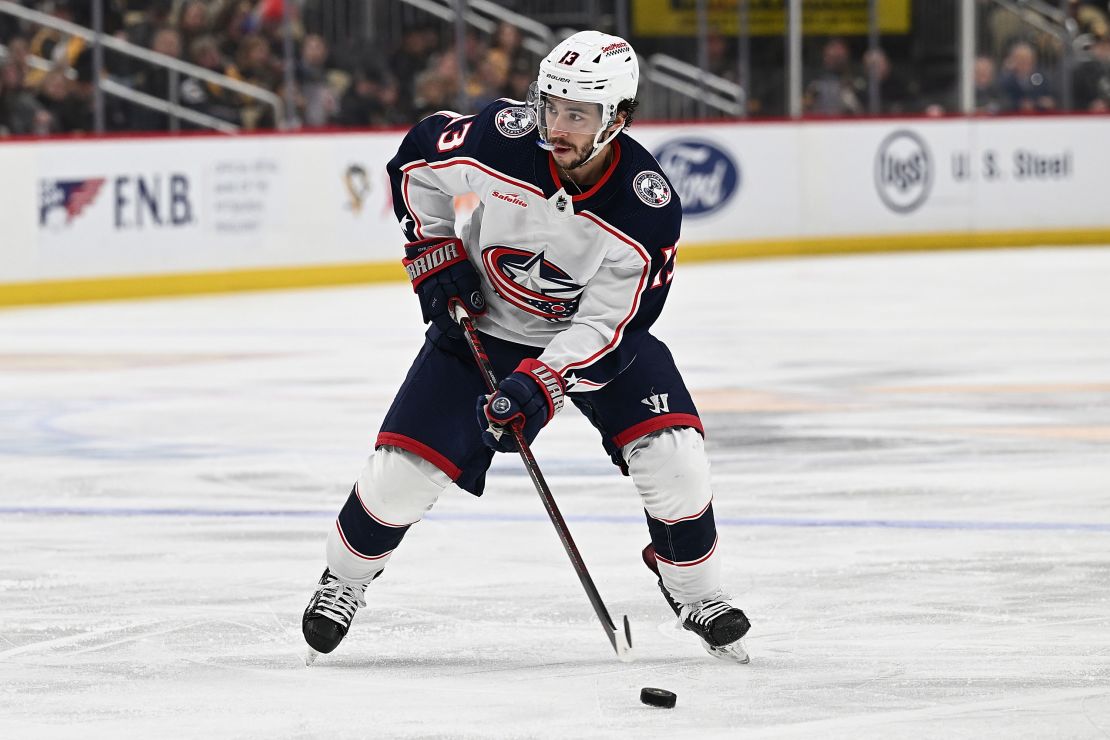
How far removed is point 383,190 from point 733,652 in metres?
9.85

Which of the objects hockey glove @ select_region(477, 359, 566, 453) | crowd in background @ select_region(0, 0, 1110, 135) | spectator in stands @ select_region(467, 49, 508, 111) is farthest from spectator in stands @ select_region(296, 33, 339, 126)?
hockey glove @ select_region(477, 359, 566, 453)

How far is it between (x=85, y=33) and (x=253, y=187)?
1.46 meters

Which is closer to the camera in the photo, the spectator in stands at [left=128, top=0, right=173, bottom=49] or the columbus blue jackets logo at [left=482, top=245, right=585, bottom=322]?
the columbus blue jackets logo at [left=482, top=245, right=585, bottom=322]

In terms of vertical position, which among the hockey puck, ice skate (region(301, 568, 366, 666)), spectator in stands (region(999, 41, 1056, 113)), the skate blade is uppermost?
spectator in stands (region(999, 41, 1056, 113))

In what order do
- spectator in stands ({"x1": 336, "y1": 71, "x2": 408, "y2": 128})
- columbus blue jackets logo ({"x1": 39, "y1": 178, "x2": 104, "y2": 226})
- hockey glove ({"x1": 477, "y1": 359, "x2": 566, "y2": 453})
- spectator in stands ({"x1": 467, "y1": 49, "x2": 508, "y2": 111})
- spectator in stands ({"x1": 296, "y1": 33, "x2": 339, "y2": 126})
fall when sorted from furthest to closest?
1. spectator in stands ({"x1": 467, "y1": 49, "x2": 508, "y2": 111})
2. spectator in stands ({"x1": 336, "y1": 71, "x2": 408, "y2": 128})
3. spectator in stands ({"x1": 296, "y1": 33, "x2": 339, "y2": 126})
4. columbus blue jackets logo ({"x1": 39, "y1": 178, "x2": 104, "y2": 226})
5. hockey glove ({"x1": 477, "y1": 359, "x2": 566, "y2": 453})

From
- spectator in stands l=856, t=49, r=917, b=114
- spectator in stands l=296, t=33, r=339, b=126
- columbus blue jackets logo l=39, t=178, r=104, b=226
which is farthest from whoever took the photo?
spectator in stands l=856, t=49, r=917, b=114

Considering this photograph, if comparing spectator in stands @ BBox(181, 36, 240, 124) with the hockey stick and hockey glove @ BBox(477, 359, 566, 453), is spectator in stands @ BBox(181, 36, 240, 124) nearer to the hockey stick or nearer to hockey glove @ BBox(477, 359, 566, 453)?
the hockey stick

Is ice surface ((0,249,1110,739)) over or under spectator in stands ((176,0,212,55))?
under

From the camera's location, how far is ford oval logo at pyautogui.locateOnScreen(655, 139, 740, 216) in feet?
48.6

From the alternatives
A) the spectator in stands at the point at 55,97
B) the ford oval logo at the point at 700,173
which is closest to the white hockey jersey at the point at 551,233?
the spectator in stands at the point at 55,97

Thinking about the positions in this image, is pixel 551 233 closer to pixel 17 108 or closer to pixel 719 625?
pixel 719 625

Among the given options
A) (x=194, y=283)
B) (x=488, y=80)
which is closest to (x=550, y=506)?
(x=194, y=283)

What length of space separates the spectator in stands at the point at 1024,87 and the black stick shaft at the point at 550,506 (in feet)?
42.8

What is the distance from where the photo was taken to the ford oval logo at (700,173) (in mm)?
14820
